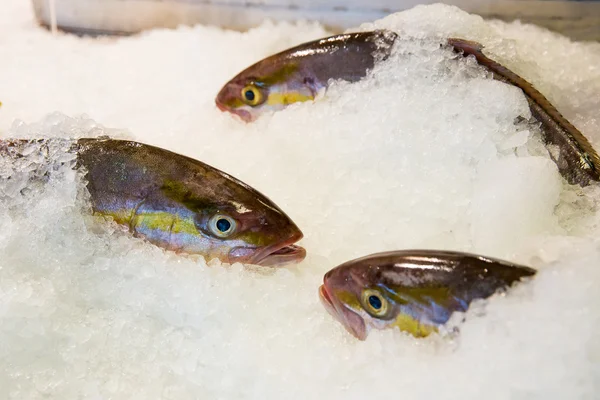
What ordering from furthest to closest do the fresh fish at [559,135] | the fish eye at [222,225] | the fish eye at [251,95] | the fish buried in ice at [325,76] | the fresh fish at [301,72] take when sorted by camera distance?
the fish eye at [251,95] → the fresh fish at [301,72] → the fish buried in ice at [325,76] → the fresh fish at [559,135] → the fish eye at [222,225]

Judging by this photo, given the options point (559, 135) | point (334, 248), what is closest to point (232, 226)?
point (334, 248)

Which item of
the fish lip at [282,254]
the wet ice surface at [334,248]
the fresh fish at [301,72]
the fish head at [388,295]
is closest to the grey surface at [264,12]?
the wet ice surface at [334,248]

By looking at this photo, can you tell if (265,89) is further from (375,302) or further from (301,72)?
(375,302)

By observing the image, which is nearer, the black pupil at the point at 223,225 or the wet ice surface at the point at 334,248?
the wet ice surface at the point at 334,248

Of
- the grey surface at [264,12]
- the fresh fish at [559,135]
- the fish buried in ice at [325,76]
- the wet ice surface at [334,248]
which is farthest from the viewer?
the grey surface at [264,12]

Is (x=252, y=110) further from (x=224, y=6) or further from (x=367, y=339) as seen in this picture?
(x=367, y=339)

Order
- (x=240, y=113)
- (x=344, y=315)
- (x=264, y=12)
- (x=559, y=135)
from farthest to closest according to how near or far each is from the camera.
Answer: (x=264, y=12)
(x=240, y=113)
(x=559, y=135)
(x=344, y=315)

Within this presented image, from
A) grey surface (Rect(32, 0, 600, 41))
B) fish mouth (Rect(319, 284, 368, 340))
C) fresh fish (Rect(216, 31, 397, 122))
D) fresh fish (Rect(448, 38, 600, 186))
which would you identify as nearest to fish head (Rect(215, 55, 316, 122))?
fresh fish (Rect(216, 31, 397, 122))

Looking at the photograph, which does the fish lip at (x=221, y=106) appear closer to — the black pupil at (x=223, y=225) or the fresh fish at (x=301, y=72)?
the fresh fish at (x=301, y=72)
